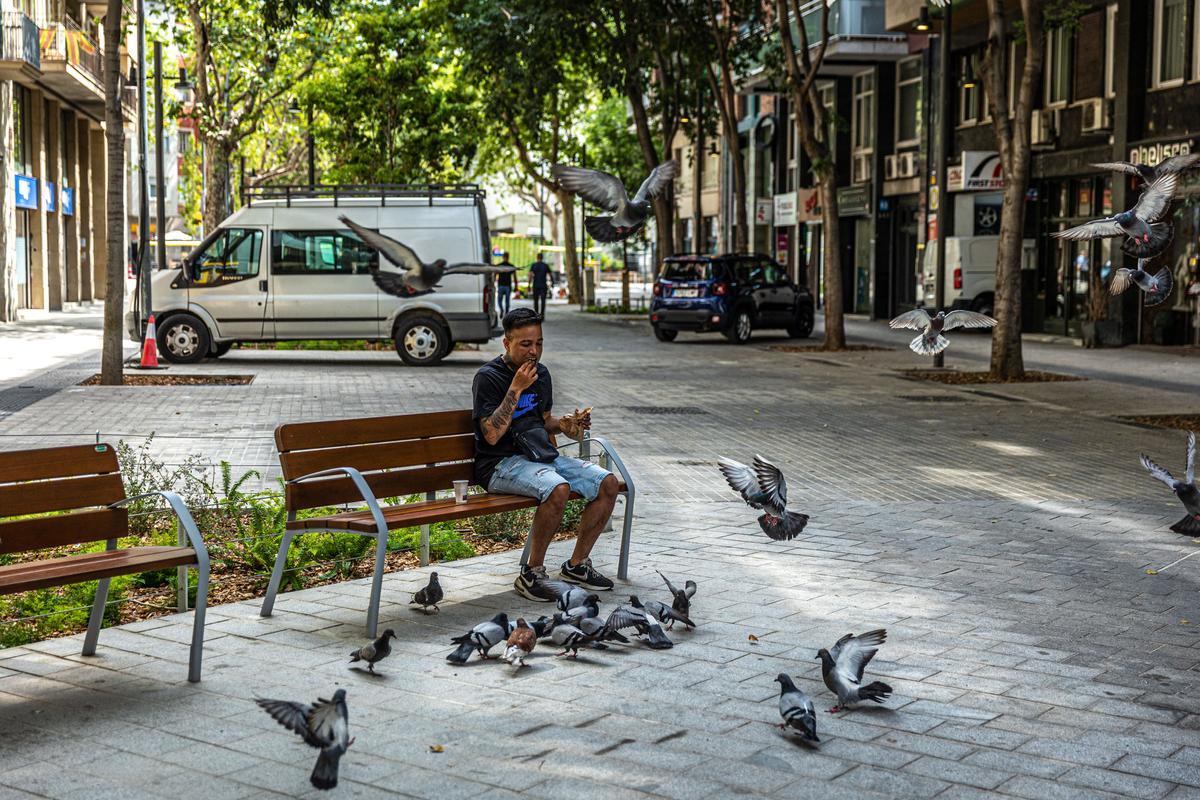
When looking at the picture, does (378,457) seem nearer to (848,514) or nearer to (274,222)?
(848,514)

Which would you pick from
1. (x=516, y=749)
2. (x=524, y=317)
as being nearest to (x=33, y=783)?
(x=516, y=749)

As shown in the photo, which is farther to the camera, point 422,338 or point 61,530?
point 422,338

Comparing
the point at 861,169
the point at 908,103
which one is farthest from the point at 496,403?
the point at 861,169

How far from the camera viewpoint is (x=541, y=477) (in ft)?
23.2

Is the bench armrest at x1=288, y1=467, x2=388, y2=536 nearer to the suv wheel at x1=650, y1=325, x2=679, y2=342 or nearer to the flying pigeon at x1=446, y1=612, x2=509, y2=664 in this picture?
the flying pigeon at x1=446, y1=612, x2=509, y2=664

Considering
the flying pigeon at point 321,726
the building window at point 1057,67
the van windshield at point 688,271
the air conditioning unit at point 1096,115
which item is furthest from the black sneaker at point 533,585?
the building window at point 1057,67

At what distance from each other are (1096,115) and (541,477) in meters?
24.2

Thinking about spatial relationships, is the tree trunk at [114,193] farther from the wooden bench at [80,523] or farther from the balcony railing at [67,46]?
the balcony railing at [67,46]

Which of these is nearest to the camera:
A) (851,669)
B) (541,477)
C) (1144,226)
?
(851,669)

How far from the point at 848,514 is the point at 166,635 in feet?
15.8

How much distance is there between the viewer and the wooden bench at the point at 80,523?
5352 mm

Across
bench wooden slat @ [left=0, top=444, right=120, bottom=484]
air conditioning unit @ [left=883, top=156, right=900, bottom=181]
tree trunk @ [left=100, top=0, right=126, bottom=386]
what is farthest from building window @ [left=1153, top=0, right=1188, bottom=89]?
bench wooden slat @ [left=0, top=444, right=120, bottom=484]

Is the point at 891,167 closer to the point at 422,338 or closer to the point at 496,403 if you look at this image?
the point at 422,338

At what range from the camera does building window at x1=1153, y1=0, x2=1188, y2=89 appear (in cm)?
2652
